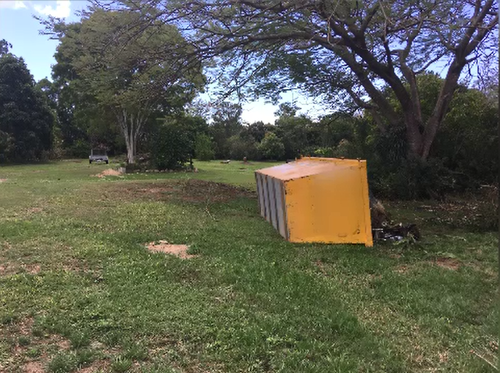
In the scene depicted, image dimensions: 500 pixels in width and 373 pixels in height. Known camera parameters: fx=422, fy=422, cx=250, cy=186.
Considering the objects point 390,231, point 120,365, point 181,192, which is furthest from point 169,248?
point 181,192

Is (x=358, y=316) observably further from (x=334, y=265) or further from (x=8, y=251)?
(x=8, y=251)

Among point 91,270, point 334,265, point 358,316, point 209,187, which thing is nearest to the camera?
point 358,316

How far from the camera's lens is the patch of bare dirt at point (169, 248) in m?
6.70

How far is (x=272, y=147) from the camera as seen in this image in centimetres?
5019

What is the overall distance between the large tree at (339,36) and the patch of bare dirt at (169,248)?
4915mm

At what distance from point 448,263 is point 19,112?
34406 millimetres

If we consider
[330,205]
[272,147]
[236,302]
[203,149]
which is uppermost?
[203,149]

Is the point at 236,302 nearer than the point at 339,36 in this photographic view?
Yes

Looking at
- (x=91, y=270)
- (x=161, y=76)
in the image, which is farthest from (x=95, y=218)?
(x=161, y=76)

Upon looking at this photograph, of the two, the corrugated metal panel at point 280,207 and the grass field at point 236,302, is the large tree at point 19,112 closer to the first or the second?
the grass field at point 236,302

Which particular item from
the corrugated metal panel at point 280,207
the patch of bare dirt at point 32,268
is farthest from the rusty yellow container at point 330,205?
the patch of bare dirt at point 32,268

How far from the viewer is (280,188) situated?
7961 millimetres

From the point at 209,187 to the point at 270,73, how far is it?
481 centimetres

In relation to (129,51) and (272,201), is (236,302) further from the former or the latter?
(129,51)
